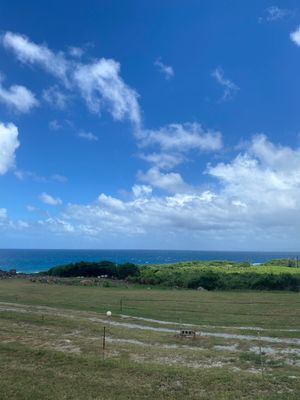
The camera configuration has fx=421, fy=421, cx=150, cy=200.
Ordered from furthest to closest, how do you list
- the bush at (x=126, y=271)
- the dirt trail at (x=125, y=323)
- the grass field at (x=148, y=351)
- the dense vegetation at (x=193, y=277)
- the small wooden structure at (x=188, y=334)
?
the bush at (x=126, y=271)
the dense vegetation at (x=193, y=277)
the dirt trail at (x=125, y=323)
the small wooden structure at (x=188, y=334)
the grass field at (x=148, y=351)

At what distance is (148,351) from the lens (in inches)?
797

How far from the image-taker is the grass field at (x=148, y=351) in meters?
13.7

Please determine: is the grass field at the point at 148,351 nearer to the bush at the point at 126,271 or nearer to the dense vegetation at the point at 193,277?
the dense vegetation at the point at 193,277

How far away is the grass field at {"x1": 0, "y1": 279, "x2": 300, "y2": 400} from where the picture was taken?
13.7 metres

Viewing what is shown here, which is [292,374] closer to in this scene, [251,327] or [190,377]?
[190,377]

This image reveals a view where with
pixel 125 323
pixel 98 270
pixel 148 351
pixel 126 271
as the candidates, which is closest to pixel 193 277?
pixel 126 271

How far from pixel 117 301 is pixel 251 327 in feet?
56.4

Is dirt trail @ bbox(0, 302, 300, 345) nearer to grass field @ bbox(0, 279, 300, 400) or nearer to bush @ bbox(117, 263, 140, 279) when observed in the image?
grass field @ bbox(0, 279, 300, 400)

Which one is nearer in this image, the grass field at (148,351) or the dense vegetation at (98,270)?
the grass field at (148,351)

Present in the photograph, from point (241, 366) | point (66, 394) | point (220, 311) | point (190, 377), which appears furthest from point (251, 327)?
point (66, 394)

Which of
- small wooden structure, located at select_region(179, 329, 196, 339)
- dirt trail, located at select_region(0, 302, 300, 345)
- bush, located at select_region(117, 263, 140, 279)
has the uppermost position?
bush, located at select_region(117, 263, 140, 279)

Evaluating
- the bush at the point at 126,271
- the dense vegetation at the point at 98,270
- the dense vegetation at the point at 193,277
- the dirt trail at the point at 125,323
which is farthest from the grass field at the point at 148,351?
the dense vegetation at the point at 98,270

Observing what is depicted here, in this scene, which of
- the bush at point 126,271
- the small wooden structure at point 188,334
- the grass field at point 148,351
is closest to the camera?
the grass field at point 148,351

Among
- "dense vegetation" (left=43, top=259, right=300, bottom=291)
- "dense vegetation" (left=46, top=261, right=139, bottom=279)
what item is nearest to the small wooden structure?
"dense vegetation" (left=43, top=259, right=300, bottom=291)
